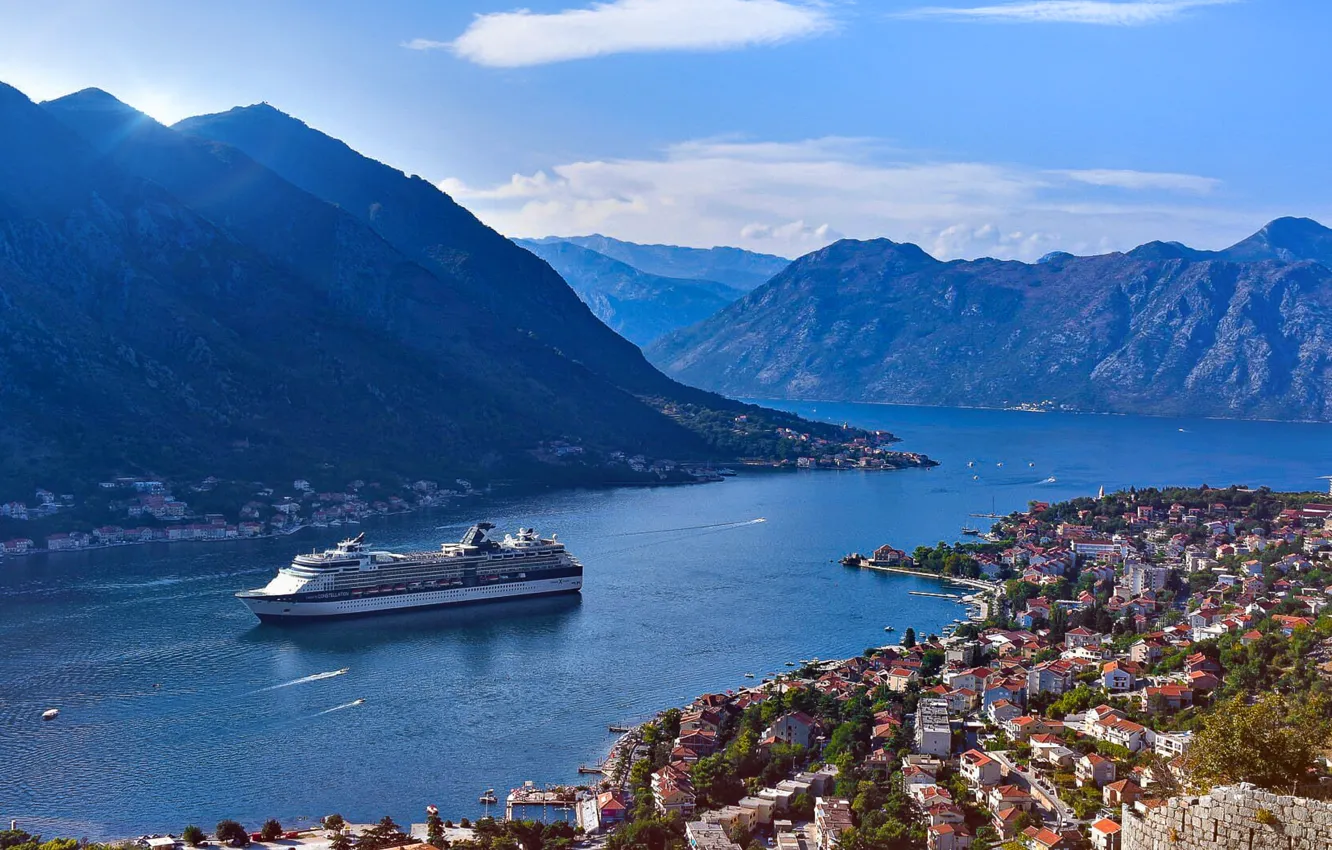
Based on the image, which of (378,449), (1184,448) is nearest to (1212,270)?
(1184,448)

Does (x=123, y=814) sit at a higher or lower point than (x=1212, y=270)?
lower

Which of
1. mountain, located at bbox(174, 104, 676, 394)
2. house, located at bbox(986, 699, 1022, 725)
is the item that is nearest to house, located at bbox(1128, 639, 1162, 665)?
house, located at bbox(986, 699, 1022, 725)

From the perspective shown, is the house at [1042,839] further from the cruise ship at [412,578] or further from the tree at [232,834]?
the cruise ship at [412,578]

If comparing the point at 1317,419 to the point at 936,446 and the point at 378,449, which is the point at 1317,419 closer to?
the point at 936,446

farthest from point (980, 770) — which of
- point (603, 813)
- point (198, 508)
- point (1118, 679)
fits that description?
point (198, 508)

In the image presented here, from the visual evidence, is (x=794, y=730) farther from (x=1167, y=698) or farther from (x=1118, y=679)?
(x=1118, y=679)
